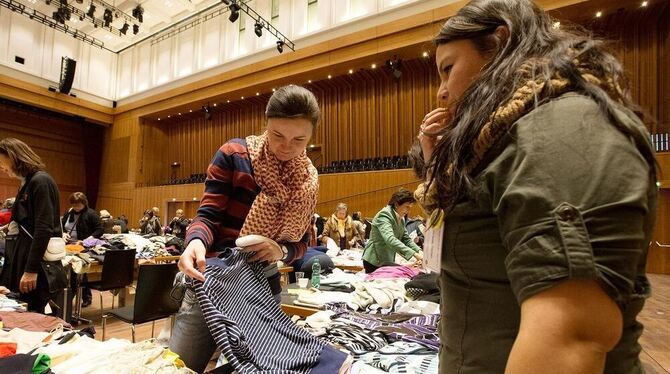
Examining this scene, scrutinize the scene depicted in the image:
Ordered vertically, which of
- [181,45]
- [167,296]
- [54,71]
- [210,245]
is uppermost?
[181,45]

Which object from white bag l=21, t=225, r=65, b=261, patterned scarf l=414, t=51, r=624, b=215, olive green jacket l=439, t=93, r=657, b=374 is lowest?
white bag l=21, t=225, r=65, b=261

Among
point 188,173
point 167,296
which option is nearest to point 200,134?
point 188,173

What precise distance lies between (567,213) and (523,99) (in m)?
0.16

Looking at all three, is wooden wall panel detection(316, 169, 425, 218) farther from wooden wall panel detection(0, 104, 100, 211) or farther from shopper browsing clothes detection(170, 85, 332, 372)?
wooden wall panel detection(0, 104, 100, 211)

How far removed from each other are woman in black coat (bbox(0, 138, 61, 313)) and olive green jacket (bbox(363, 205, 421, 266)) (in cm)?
253

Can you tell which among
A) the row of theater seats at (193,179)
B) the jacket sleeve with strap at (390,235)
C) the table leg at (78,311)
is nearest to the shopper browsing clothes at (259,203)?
the jacket sleeve with strap at (390,235)

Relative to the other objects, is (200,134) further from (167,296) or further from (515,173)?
(515,173)

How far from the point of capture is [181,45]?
14523 mm

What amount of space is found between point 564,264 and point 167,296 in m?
3.25

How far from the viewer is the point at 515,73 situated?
54cm

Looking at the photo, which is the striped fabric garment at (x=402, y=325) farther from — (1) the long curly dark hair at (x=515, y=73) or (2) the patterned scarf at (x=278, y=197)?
(1) the long curly dark hair at (x=515, y=73)

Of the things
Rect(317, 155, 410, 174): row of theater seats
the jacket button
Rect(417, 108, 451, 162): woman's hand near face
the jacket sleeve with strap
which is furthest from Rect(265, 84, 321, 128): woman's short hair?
Rect(317, 155, 410, 174): row of theater seats

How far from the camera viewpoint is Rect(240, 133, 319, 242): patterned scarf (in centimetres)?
133

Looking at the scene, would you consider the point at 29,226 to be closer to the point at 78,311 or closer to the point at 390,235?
the point at 78,311
